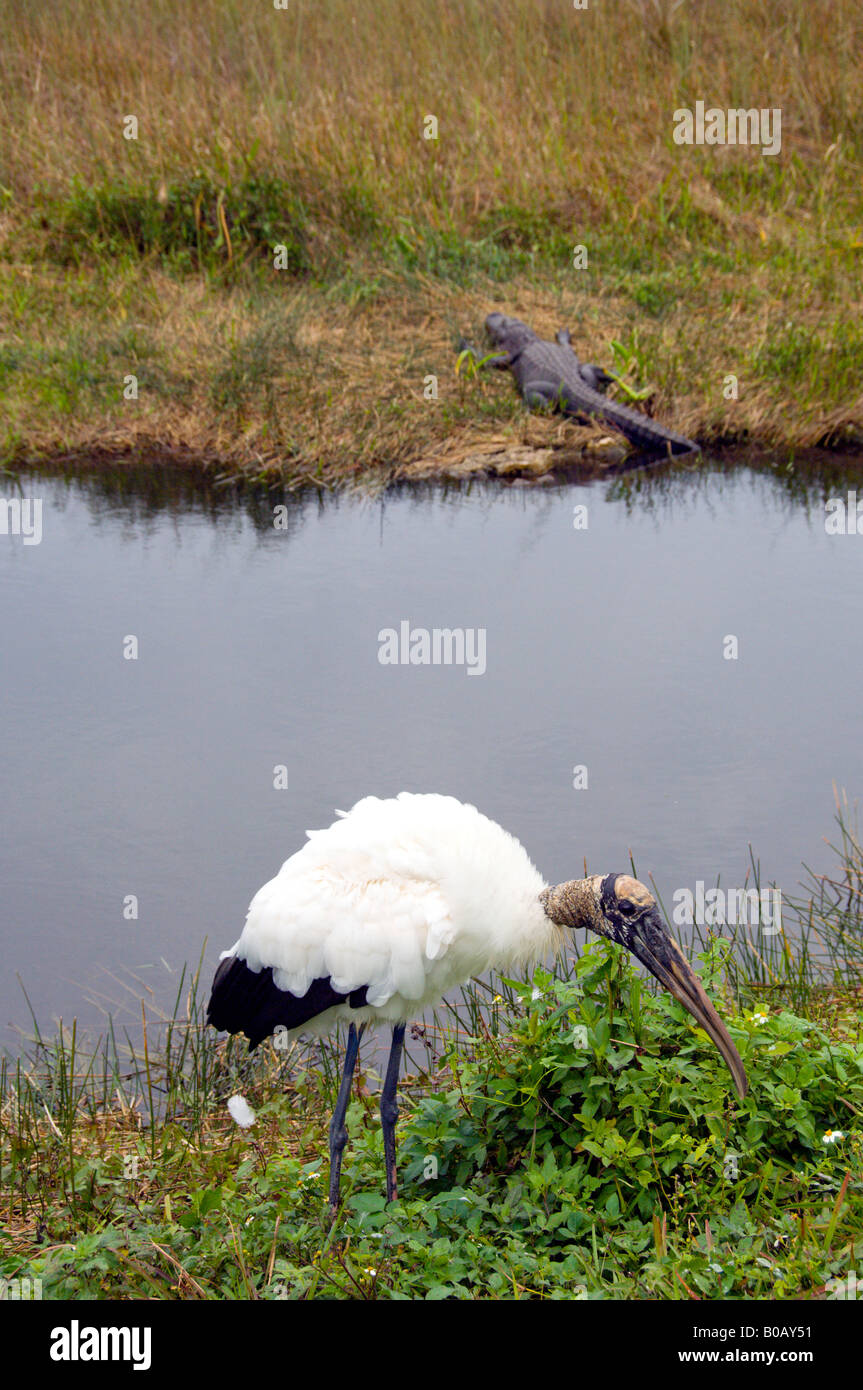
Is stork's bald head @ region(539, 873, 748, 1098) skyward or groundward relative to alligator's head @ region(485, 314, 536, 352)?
groundward

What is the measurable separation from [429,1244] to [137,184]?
10294 millimetres

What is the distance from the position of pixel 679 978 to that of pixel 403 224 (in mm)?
9259

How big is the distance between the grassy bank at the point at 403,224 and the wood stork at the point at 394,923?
5697 mm

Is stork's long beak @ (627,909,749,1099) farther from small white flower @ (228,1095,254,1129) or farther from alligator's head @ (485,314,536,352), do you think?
alligator's head @ (485,314,536,352)

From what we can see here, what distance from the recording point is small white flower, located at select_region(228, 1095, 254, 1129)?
12.7 feet

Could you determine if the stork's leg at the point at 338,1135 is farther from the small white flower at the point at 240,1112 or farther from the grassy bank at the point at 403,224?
the grassy bank at the point at 403,224

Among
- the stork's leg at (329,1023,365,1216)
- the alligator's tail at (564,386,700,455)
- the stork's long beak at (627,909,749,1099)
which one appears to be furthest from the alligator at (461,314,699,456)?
the stork's leg at (329,1023,365,1216)

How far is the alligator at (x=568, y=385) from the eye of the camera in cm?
942

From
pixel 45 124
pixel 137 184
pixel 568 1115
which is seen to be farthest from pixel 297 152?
pixel 568 1115

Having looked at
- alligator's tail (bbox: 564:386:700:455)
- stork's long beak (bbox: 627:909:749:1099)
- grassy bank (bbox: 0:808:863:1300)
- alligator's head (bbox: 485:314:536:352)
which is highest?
alligator's head (bbox: 485:314:536:352)

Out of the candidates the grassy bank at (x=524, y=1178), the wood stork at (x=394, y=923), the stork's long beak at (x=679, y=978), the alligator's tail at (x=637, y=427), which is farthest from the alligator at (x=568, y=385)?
the stork's long beak at (x=679, y=978)

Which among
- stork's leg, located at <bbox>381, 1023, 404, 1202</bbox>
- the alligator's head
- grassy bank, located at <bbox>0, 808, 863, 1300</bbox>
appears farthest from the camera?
the alligator's head

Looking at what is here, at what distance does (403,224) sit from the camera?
37.2 feet
